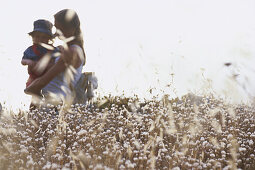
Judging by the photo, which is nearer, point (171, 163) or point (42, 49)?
point (171, 163)

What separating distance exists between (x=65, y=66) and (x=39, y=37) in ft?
5.28

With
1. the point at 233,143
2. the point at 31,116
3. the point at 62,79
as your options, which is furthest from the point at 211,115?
the point at 31,116

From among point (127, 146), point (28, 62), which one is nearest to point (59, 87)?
point (28, 62)

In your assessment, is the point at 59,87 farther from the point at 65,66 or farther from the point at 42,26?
the point at 42,26

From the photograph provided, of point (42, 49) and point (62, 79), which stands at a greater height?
point (42, 49)

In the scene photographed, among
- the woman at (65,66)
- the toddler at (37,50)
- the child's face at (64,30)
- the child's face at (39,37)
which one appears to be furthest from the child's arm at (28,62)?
the child's face at (64,30)

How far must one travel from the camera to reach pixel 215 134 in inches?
190

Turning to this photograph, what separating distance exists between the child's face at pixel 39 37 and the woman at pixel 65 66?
1.12 meters

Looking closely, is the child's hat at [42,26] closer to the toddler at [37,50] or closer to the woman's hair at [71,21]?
the toddler at [37,50]

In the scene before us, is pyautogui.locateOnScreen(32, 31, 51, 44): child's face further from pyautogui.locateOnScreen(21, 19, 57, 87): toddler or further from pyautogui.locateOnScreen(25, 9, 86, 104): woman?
pyautogui.locateOnScreen(25, 9, 86, 104): woman

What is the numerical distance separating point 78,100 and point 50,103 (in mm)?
579

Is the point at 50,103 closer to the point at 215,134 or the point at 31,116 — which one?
the point at 31,116

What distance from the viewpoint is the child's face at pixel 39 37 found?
673 centimetres

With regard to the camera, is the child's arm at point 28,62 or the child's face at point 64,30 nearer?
the child's face at point 64,30
